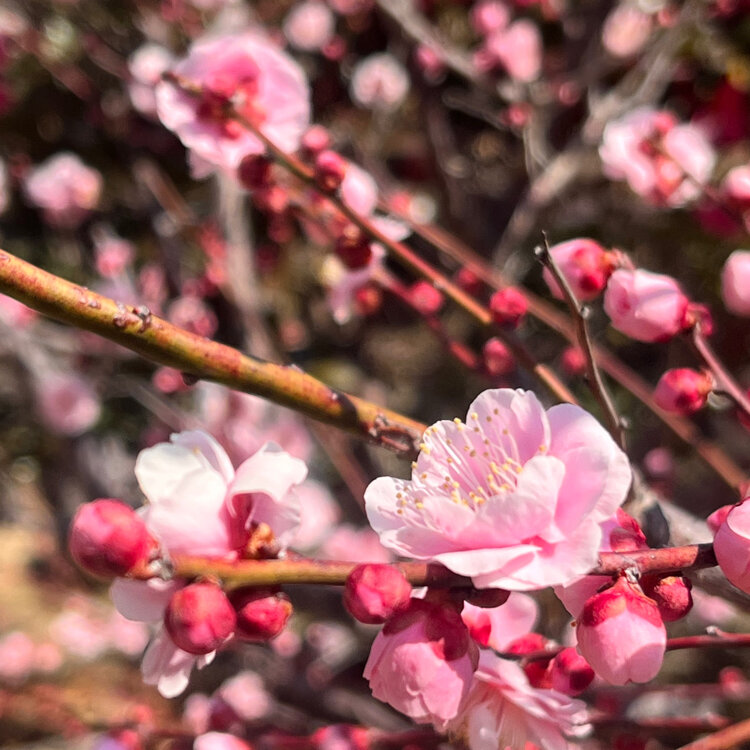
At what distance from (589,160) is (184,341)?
1617 mm

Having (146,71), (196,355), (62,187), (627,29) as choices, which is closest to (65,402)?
(62,187)

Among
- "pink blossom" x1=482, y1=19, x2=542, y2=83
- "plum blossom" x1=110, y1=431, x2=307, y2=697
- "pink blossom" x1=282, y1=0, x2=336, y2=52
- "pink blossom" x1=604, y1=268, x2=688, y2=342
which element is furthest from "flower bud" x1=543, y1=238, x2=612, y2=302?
"pink blossom" x1=282, y1=0, x2=336, y2=52

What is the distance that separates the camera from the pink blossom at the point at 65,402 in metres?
1.58

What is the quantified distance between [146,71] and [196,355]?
1272 mm

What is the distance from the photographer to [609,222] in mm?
1962

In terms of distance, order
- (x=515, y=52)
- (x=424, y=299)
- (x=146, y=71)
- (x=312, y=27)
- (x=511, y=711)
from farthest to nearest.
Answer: (x=312, y=27), (x=515, y=52), (x=146, y=71), (x=424, y=299), (x=511, y=711)

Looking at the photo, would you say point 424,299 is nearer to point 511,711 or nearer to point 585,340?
point 585,340

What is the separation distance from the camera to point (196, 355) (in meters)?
0.41

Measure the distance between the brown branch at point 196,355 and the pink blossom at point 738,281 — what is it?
0.36 m

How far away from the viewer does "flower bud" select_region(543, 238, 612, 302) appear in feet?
1.74

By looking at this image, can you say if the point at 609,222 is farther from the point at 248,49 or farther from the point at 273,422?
the point at 248,49

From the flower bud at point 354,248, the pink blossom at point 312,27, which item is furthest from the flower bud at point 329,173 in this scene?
the pink blossom at point 312,27

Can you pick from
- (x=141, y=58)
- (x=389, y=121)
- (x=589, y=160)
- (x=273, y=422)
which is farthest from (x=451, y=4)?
(x=273, y=422)

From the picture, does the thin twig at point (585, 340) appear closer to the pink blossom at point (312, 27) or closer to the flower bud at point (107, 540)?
the flower bud at point (107, 540)
